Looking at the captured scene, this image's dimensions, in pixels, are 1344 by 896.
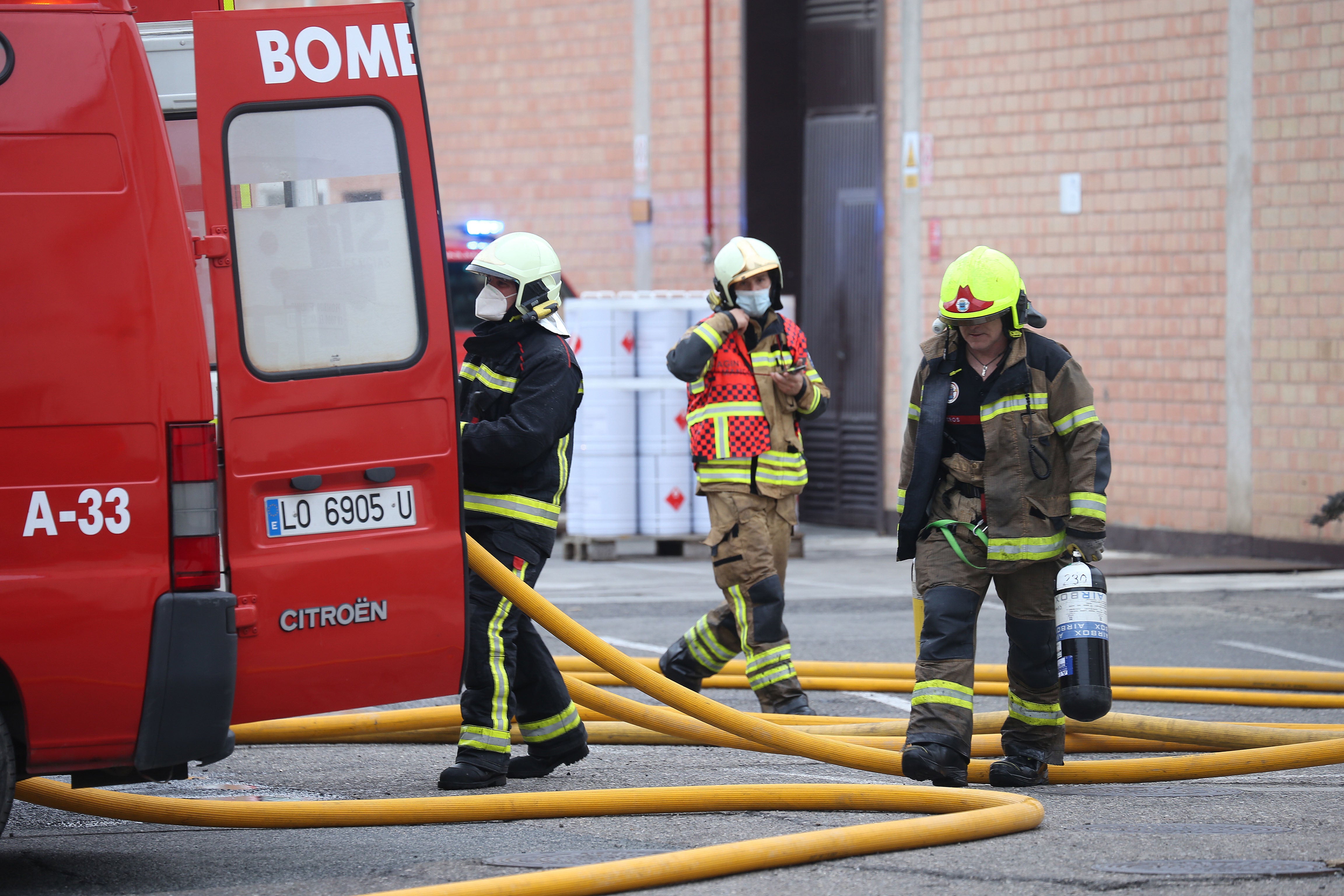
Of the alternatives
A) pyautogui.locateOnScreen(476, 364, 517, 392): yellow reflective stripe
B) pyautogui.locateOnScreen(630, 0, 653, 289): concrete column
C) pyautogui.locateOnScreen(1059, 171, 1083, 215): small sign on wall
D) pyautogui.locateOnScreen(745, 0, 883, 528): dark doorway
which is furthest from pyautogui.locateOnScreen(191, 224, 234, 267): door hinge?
pyautogui.locateOnScreen(630, 0, 653, 289): concrete column

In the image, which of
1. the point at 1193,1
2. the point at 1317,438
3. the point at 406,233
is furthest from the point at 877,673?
the point at 1193,1

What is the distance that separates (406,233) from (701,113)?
1064 centimetres

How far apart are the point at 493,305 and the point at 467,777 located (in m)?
1.57

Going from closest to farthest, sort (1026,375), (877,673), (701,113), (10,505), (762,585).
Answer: (10,505), (1026,375), (762,585), (877,673), (701,113)

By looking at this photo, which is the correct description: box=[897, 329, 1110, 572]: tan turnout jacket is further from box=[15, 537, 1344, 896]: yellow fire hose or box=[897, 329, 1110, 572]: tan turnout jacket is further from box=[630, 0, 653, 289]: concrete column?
box=[630, 0, 653, 289]: concrete column

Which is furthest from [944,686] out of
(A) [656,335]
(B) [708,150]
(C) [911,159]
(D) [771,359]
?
(B) [708,150]

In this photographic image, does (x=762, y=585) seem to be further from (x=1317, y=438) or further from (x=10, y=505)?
(x=1317, y=438)

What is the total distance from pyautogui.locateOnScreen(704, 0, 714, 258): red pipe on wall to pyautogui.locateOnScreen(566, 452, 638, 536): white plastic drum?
3.19m

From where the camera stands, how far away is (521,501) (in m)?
5.76

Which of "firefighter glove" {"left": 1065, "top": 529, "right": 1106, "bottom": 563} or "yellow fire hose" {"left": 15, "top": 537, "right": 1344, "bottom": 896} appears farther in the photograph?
"firefighter glove" {"left": 1065, "top": 529, "right": 1106, "bottom": 563}

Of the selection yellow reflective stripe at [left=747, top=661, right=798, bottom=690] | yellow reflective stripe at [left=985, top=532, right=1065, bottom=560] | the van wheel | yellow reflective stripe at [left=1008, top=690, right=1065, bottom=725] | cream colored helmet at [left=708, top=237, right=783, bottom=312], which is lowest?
yellow reflective stripe at [left=747, top=661, right=798, bottom=690]

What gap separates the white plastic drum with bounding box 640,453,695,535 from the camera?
12461 mm

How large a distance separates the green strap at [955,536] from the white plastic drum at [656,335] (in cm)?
660

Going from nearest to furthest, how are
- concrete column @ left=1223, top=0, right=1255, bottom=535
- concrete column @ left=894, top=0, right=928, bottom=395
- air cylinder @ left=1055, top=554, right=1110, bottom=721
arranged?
air cylinder @ left=1055, top=554, right=1110, bottom=721
concrete column @ left=1223, top=0, right=1255, bottom=535
concrete column @ left=894, top=0, right=928, bottom=395
